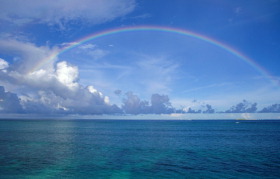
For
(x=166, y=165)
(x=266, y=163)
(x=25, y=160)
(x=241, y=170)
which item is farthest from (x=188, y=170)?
(x=25, y=160)

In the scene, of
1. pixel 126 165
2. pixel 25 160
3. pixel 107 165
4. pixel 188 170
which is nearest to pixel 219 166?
pixel 188 170

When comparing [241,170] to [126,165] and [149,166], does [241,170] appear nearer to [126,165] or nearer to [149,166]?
[149,166]

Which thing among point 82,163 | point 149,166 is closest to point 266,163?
point 149,166

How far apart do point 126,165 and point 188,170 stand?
31.6ft

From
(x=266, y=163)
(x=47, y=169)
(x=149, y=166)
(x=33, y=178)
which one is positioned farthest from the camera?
(x=266, y=163)

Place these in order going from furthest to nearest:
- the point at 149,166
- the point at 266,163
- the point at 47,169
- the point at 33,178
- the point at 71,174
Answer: the point at 266,163 < the point at 149,166 < the point at 47,169 < the point at 71,174 < the point at 33,178

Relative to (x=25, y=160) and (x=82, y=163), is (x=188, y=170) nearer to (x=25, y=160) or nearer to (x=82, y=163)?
(x=82, y=163)

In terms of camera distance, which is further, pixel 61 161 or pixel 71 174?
pixel 61 161

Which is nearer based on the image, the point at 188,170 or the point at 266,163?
the point at 188,170

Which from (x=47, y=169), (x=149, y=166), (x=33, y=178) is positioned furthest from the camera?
(x=149, y=166)

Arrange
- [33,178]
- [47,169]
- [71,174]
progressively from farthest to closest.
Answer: [47,169] < [71,174] < [33,178]

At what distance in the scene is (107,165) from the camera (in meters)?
34.8

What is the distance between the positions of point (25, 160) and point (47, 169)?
8404 millimetres

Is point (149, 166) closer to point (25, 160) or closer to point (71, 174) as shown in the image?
point (71, 174)
